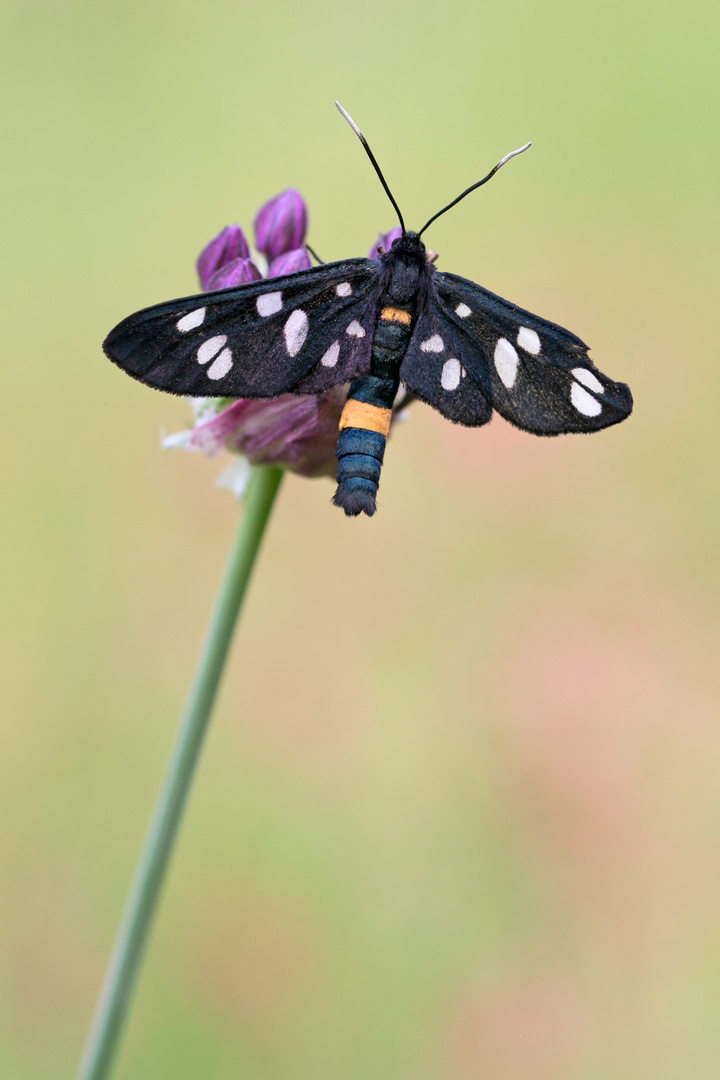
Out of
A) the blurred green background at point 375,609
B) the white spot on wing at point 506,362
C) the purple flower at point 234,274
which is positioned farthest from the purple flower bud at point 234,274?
the blurred green background at point 375,609

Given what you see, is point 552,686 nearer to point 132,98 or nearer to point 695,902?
point 695,902

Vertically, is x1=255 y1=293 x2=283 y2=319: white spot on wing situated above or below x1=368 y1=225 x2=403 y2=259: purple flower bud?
below

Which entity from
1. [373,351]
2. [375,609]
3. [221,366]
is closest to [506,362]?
[373,351]

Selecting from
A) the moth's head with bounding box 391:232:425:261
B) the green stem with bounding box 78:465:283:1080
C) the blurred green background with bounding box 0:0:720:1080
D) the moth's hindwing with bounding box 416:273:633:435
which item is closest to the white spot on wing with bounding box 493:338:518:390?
the moth's hindwing with bounding box 416:273:633:435

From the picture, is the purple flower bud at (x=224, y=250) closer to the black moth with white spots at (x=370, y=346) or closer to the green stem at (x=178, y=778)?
the black moth with white spots at (x=370, y=346)

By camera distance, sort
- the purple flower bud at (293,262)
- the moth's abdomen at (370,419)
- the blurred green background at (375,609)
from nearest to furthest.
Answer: the moth's abdomen at (370,419)
the purple flower bud at (293,262)
the blurred green background at (375,609)

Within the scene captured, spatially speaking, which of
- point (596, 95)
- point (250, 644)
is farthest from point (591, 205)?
point (250, 644)

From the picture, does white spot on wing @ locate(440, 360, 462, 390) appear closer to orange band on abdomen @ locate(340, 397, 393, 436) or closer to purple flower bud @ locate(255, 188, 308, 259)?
orange band on abdomen @ locate(340, 397, 393, 436)
